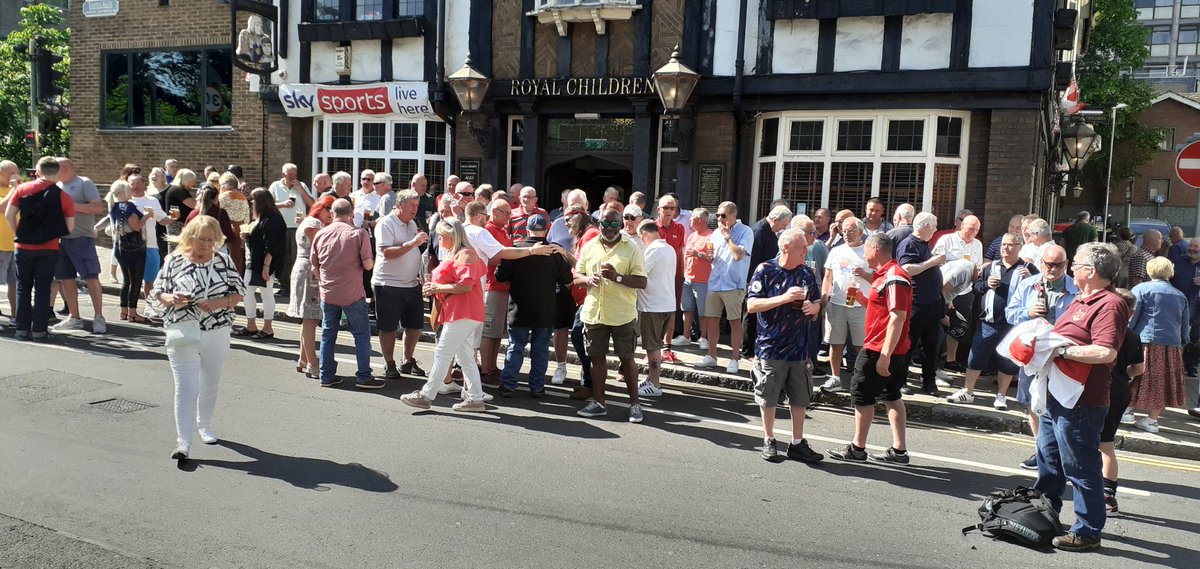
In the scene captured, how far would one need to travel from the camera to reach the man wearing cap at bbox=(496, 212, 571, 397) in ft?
26.0

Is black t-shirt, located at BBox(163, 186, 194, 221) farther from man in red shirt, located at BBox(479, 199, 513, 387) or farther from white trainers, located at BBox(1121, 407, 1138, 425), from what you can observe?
white trainers, located at BBox(1121, 407, 1138, 425)

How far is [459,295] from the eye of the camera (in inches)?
287

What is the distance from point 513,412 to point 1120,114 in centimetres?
4229

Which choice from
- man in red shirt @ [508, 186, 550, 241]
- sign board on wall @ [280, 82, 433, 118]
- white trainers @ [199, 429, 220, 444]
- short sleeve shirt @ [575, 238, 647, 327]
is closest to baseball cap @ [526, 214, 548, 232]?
man in red shirt @ [508, 186, 550, 241]

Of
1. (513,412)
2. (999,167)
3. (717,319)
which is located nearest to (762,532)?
(513,412)

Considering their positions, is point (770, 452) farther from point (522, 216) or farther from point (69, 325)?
point (69, 325)

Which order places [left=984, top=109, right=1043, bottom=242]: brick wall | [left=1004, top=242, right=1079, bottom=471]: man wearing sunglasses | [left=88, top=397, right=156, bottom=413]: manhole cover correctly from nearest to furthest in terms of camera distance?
1. [left=88, top=397, right=156, bottom=413]: manhole cover
2. [left=1004, top=242, right=1079, bottom=471]: man wearing sunglasses
3. [left=984, top=109, right=1043, bottom=242]: brick wall

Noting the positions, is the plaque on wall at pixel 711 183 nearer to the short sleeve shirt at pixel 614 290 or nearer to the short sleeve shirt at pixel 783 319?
the short sleeve shirt at pixel 614 290

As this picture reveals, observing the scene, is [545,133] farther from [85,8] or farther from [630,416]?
[85,8]

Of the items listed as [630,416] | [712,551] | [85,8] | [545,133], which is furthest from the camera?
[85,8]

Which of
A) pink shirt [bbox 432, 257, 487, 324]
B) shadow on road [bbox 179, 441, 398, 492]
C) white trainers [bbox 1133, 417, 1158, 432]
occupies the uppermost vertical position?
pink shirt [bbox 432, 257, 487, 324]

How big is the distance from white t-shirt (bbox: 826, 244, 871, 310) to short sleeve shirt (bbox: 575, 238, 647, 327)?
2273 mm

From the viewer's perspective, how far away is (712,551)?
459 cm

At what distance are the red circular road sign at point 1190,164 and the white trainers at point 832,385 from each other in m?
4.26
